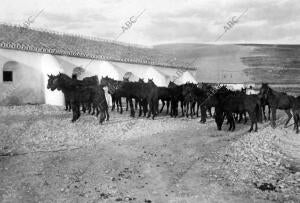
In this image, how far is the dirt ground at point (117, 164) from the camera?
596 centimetres

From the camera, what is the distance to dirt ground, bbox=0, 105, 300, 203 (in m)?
5.96

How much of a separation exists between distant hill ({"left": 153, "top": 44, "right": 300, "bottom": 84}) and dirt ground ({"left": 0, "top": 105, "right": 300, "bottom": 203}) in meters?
29.4

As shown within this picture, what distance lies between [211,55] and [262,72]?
22118mm

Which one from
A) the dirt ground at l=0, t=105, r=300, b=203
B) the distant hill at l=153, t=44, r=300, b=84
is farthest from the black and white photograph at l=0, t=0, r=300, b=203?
the distant hill at l=153, t=44, r=300, b=84

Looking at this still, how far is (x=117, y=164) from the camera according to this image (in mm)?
7781

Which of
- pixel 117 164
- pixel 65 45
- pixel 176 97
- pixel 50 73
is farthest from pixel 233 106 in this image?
pixel 65 45

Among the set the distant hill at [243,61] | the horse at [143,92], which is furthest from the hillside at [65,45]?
the distant hill at [243,61]

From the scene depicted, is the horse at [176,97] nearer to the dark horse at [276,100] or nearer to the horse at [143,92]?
the horse at [143,92]

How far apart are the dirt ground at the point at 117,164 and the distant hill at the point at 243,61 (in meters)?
29.4

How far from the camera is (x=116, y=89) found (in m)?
17.9

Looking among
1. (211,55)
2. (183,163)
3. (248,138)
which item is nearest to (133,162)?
(183,163)

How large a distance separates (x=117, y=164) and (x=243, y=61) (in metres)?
57.9

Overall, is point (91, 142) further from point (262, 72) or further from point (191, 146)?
→ point (262, 72)

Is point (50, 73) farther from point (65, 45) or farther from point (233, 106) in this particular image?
point (233, 106)
